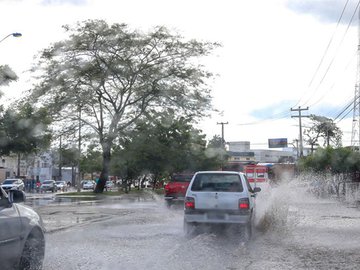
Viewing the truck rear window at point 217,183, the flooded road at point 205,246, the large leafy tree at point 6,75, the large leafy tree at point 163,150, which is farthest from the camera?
the large leafy tree at point 163,150

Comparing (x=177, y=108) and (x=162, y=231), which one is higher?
(x=177, y=108)

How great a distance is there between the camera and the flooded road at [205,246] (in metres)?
8.48

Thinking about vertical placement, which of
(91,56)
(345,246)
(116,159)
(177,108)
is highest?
(91,56)

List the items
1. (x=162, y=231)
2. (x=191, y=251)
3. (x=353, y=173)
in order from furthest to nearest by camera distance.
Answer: (x=353, y=173)
(x=162, y=231)
(x=191, y=251)

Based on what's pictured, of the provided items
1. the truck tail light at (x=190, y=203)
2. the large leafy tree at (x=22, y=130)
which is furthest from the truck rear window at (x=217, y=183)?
the large leafy tree at (x=22, y=130)

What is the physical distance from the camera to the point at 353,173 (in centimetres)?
3556

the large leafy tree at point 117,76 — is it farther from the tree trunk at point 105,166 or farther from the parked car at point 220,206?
the parked car at point 220,206

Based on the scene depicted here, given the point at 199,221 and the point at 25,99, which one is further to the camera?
the point at 25,99

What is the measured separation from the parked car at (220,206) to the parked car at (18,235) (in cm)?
509

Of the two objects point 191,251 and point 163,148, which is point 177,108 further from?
point 191,251

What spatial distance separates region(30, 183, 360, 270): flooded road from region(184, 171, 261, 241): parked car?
1.21ft

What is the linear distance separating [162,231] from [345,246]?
183 inches

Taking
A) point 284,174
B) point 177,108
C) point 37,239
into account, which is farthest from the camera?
point 284,174

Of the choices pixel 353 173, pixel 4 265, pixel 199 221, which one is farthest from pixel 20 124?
pixel 353 173
